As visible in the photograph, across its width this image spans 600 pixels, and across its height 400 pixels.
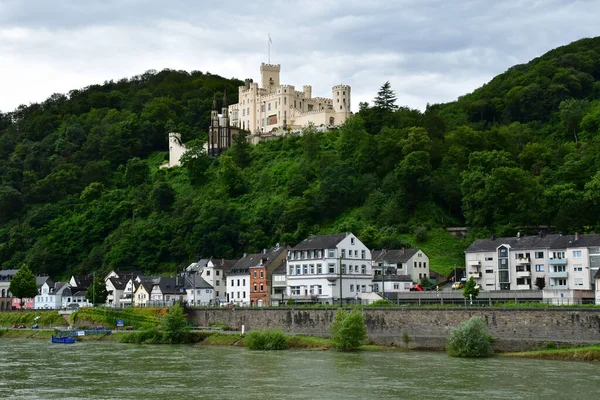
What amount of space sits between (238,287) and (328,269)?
16.1 meters

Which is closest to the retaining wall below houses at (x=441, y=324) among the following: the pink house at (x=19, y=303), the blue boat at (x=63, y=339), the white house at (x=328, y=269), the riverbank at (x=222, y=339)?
the riverbank at (x=222, y=339)

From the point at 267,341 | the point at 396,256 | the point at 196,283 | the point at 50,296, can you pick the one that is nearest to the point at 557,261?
the point at 396,256

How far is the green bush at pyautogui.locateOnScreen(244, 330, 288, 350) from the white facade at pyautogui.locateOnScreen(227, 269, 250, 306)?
21892 mm

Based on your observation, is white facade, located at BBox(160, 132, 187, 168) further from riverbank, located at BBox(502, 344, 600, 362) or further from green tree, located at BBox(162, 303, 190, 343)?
riverbank, located at BBox(502, 344, 600, 362)

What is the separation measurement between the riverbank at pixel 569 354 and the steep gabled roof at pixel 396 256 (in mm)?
30314

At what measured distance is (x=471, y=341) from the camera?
50.6m

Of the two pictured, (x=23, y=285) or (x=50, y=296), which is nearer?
(x=23, y=285)

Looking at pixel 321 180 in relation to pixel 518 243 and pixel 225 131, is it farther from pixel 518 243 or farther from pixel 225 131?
pixel 518 243

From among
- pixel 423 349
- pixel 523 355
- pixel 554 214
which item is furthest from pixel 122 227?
pixel 523 355

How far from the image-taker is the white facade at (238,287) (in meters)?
83.5

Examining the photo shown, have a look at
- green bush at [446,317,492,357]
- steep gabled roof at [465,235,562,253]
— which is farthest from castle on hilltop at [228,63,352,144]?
green bush at [446,317,492,357]

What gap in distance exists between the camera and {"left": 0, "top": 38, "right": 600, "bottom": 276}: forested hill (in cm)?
9150

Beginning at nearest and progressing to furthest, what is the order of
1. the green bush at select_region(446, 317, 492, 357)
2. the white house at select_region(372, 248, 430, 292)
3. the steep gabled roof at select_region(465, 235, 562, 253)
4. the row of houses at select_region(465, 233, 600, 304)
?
the green bush at select_region(446, 317, 492, 357), the row of houses at select_region(465, 233, 600, 304), the steep gabled roof at select_region(465, 235, 562, 253), the white house at select_region(372, 248, 430, 292)

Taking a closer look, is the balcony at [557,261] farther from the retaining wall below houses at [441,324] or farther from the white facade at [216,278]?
the white facade at [216,278]
